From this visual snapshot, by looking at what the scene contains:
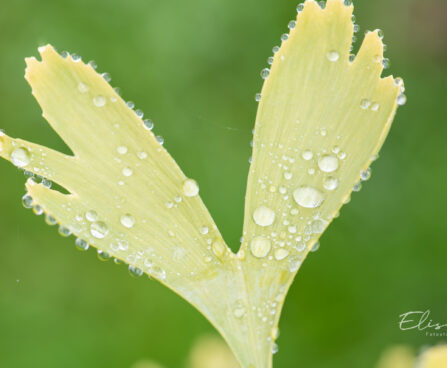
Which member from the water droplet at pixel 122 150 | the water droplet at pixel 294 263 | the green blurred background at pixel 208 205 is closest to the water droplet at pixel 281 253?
the water droplet at pixel 294 263

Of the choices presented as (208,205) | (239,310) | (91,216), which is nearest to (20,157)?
(91,216)

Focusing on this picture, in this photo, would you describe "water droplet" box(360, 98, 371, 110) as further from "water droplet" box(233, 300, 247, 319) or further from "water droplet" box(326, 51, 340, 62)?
"water droplet" box(233, 300, 247, 319)

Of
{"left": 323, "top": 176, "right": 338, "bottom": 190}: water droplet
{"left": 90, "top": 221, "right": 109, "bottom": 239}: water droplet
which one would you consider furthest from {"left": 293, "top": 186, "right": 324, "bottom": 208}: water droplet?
{"left": 90, "top": 221, "right": 109, "bottom": 239}: water droplet

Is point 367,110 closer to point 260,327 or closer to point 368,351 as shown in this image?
point 260,327

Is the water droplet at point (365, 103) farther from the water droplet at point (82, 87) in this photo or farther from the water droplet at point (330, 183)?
the water droplet at point (82, 87)

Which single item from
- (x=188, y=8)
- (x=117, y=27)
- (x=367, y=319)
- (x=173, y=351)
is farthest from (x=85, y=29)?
(x=367, y=319)
